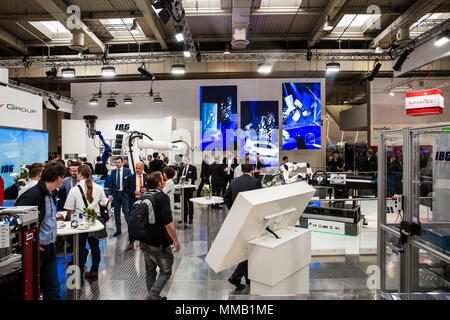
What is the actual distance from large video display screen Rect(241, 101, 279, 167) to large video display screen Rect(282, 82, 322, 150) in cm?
48

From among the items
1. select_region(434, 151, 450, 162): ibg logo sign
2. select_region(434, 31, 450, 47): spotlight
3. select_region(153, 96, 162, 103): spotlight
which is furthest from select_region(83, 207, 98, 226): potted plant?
select_region(153, 96, 162, 103): spotlight

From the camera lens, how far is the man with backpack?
9.64 ft

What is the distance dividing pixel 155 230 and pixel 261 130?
9978 mm

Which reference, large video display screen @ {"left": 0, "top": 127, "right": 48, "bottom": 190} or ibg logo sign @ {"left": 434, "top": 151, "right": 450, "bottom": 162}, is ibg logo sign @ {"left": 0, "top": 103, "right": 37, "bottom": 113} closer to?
large video display screen @ {"left": 0, "top": 127, "right": 48, "bottom": 190}

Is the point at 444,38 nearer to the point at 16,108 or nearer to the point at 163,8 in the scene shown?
the point at 163,8

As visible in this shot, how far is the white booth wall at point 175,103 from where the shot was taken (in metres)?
12.9

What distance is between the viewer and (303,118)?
40.6 feet

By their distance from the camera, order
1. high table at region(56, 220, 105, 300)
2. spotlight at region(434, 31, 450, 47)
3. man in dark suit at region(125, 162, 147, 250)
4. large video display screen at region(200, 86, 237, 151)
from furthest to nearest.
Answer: large video display screen at region(200, 86, 237, 151) → spotlight at region(434, 31, 450, 47) → man in dark suit at region(125, 162, 147, 250) → high table at region(56, 220, 105, 300)

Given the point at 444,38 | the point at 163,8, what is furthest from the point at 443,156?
the point at 444,38

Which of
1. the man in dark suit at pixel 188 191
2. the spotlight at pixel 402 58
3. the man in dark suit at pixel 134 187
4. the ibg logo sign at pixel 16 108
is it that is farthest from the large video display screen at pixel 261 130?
the ibg logo sign at pixel 16 108

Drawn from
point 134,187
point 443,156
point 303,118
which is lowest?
point 134,187

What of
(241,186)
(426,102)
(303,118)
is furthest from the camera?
(303,118)

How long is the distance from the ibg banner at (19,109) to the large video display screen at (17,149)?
0.59ft

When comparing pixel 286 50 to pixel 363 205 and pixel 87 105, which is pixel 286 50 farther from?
pixel 87 105
